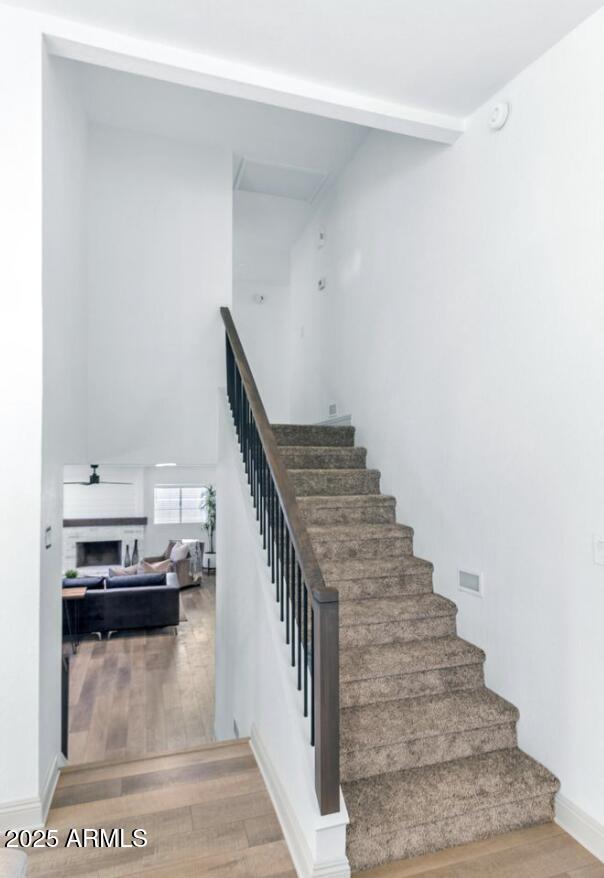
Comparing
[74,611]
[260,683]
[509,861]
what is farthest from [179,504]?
[509,861]

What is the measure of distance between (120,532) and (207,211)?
851cm

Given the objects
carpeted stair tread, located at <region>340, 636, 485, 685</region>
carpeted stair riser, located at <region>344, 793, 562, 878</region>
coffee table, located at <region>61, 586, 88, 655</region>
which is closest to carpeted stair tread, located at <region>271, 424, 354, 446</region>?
carpeted stair tread, located at <region>340, 636, 485, 685</region>

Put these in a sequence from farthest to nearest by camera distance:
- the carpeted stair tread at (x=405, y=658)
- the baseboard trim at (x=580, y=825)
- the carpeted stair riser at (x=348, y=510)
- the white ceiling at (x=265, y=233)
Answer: the white ceiling at (x=265, y=233)
the carpeted stair riser at (x=348, y=510)
the carpeted stair tread at (x=405, y=658)
the baseboard trim at (x=580, y=825)

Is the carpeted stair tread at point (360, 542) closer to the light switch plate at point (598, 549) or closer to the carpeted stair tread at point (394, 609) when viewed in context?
the carpeted stair tread at point (394, 609)

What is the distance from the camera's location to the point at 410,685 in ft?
8.68

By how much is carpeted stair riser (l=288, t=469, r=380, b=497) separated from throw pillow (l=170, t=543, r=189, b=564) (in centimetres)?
701

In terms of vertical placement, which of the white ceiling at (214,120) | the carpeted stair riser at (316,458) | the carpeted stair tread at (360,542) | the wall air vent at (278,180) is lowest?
the carpeted stair tread at (360,542)

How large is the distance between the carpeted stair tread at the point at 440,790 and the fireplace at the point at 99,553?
32.7 feet

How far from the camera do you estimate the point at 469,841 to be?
219 cm

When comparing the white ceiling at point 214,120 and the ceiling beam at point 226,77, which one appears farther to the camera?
the white ceiling at point 214,120

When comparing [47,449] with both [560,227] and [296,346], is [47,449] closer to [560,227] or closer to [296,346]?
[560,227]

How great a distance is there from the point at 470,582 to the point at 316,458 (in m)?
A: 1.54

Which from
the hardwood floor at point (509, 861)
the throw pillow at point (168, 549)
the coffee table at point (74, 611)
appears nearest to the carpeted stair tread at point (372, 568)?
the hardwood floor at point (509, 861)

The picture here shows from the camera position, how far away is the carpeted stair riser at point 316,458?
4066mm
